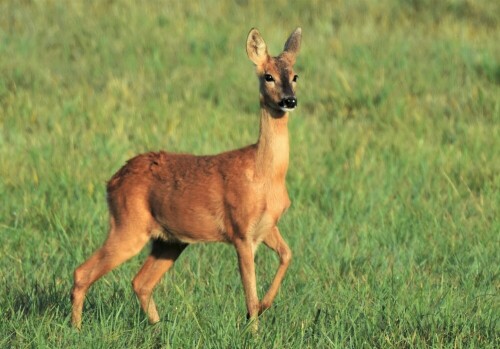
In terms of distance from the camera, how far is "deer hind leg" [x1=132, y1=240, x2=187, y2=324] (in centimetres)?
740

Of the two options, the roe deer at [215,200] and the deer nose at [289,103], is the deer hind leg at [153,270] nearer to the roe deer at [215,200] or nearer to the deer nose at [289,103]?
the roe deer at [215,200]

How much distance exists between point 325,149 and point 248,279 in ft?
16.8

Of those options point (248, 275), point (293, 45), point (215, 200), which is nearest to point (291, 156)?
point (293, 45)

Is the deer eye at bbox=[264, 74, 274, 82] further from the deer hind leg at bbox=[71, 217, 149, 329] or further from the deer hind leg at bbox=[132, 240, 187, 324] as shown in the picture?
the deer hind leg at bbox=[132, 240, 187, 324]

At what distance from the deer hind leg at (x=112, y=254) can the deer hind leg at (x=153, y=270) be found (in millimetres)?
293

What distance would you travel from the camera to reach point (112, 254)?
Result: 7168mm

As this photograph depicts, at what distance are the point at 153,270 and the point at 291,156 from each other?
4.22 meters

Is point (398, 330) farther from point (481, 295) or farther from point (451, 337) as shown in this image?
point (481, 295)

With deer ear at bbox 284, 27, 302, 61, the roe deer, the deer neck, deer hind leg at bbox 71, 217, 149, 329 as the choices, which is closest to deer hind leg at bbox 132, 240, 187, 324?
the roe deer

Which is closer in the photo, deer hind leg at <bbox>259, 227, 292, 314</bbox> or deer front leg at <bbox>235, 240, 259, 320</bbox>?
deer front leg at <bbox>235, 240, 259, 320</bbox>

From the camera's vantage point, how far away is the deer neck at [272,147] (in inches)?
273

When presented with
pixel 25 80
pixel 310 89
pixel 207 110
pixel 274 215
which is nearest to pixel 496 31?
pixel 310 89

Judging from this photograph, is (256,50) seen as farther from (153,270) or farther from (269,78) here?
(153,270)

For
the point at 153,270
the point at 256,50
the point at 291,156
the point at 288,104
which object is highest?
the point at 256,50
